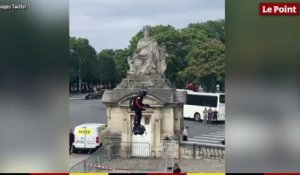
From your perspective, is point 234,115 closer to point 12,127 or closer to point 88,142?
point 12,127

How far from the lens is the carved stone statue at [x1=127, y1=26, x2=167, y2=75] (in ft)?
25.4

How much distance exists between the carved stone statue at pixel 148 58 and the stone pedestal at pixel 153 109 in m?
0.14

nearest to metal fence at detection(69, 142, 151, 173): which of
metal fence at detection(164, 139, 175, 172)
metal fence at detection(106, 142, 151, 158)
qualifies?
metal fence at detection(106, 142, 151, 158)

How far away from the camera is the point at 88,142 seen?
7.70 metres

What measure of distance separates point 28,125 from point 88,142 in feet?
13.6

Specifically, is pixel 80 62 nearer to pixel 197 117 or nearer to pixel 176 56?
pixel 176 56

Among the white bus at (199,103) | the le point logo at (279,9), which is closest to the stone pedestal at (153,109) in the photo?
the le point logo at (279,9)

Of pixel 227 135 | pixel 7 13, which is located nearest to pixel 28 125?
pixel 7 13

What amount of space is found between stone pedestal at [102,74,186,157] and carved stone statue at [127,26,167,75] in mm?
136

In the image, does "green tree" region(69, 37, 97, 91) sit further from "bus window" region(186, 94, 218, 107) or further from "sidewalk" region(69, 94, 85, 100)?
"bus window" region(186, 94, 218, 107)

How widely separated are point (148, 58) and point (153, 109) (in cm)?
98

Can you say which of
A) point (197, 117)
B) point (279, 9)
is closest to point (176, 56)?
point (197, 117)

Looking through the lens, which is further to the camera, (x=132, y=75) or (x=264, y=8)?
(x=132, y=75)

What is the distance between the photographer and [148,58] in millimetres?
7898
